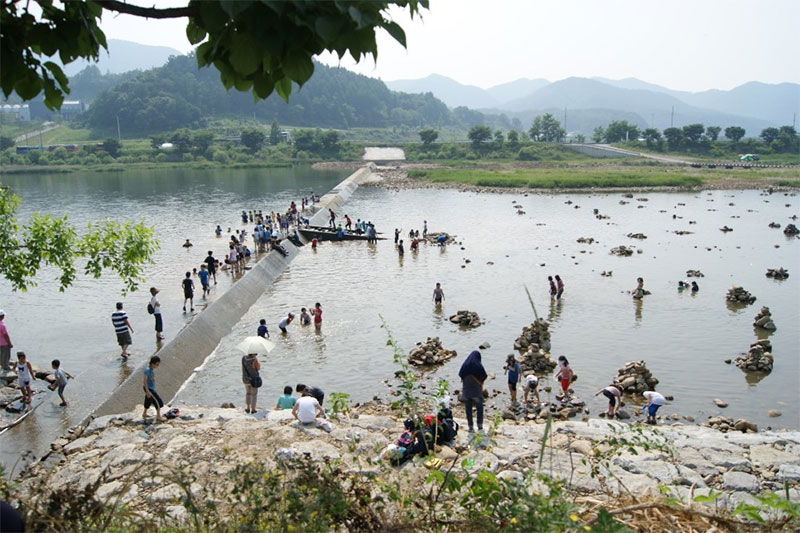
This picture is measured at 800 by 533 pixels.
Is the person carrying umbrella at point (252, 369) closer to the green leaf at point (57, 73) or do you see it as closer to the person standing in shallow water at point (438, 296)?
the green leaf at point (57, 73)

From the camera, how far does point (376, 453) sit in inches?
381

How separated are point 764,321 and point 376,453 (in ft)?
64.3

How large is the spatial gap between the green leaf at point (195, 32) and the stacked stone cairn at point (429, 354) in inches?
627

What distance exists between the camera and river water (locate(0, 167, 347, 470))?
527 inches

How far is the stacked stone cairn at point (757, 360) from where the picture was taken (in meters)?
19.5

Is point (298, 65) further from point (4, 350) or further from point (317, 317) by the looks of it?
point (317, 317)

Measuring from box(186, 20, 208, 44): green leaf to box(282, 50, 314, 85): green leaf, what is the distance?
2.48ft

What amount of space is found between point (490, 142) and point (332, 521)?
436 ft

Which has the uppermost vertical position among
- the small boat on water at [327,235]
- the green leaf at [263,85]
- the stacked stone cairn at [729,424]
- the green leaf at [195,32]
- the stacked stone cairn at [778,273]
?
the green leaf at [195,32]

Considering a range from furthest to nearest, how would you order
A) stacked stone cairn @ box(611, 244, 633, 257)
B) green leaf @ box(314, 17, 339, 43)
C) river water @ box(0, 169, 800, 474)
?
stacked stone cairn @ box(611, 244, 633, 257), river water @ box(0, 169, 800, 474), green leaf @ box(314, 17, 339, 43)

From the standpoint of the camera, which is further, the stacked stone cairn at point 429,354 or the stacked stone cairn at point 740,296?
the stacked stone cairn at point 740,296

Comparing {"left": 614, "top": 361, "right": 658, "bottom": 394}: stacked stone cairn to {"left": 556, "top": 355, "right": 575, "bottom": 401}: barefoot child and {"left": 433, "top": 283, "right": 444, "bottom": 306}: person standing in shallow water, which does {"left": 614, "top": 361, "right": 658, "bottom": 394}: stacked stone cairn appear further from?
{"left": 433, "top": 283, "right": 444, "bottom": 306}: person standing in shallow water

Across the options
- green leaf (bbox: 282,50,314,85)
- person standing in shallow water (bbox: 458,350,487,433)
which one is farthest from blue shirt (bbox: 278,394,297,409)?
green leaf (bbox: 282,50,314,85)

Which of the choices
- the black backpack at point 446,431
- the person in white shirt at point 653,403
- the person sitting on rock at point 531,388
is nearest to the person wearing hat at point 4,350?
the black backpack at point 446,431
